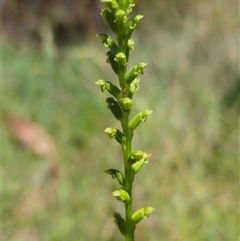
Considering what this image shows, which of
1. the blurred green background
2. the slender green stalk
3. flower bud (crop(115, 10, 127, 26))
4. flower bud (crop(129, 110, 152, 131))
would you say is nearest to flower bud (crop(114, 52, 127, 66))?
the slender green stalk

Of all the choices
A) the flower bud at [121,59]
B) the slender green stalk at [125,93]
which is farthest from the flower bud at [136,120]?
the flower bud at [121,59]

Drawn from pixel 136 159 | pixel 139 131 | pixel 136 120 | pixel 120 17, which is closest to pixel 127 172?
pixel 136 159

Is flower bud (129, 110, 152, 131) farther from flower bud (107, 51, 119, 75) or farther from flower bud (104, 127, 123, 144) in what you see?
flower bud (107, 51, 119, 75)

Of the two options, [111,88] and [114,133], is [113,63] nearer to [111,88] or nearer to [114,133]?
[111,88]

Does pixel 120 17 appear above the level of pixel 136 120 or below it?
above

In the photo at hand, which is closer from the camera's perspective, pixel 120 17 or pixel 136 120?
pixel 120 17

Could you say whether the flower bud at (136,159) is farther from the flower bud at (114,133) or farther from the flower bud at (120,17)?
the flower bud at (120,17)
